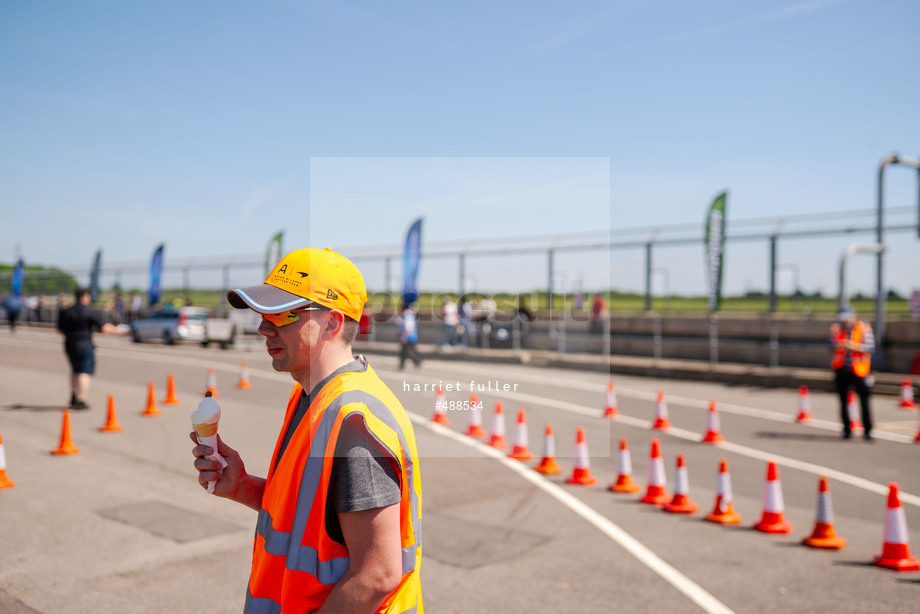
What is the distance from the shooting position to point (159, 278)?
4250cm

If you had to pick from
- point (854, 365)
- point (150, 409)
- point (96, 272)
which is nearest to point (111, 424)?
point (150, 409)

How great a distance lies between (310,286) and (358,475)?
60 centimetres

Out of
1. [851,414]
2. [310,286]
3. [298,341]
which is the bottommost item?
[851,414]

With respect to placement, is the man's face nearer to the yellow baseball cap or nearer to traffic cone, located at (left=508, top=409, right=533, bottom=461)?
the yellow baseball cap

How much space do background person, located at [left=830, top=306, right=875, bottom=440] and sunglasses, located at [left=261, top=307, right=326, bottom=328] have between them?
36.0ft

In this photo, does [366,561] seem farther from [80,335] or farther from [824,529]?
[80,335]

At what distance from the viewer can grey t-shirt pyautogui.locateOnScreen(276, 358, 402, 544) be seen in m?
1.86

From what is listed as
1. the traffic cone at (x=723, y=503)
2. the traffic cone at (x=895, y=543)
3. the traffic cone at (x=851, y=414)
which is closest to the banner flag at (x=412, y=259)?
the traffic cone at (x=851, y=414)

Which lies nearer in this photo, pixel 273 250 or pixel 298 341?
pixel 298 341

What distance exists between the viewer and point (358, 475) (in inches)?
73.5

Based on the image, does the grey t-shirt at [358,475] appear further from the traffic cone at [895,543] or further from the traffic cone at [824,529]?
the traffic cone at [824,529]

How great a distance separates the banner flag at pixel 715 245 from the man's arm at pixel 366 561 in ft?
66.2

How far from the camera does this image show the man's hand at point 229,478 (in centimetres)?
233

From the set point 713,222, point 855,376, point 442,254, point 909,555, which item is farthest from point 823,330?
point 909,555
